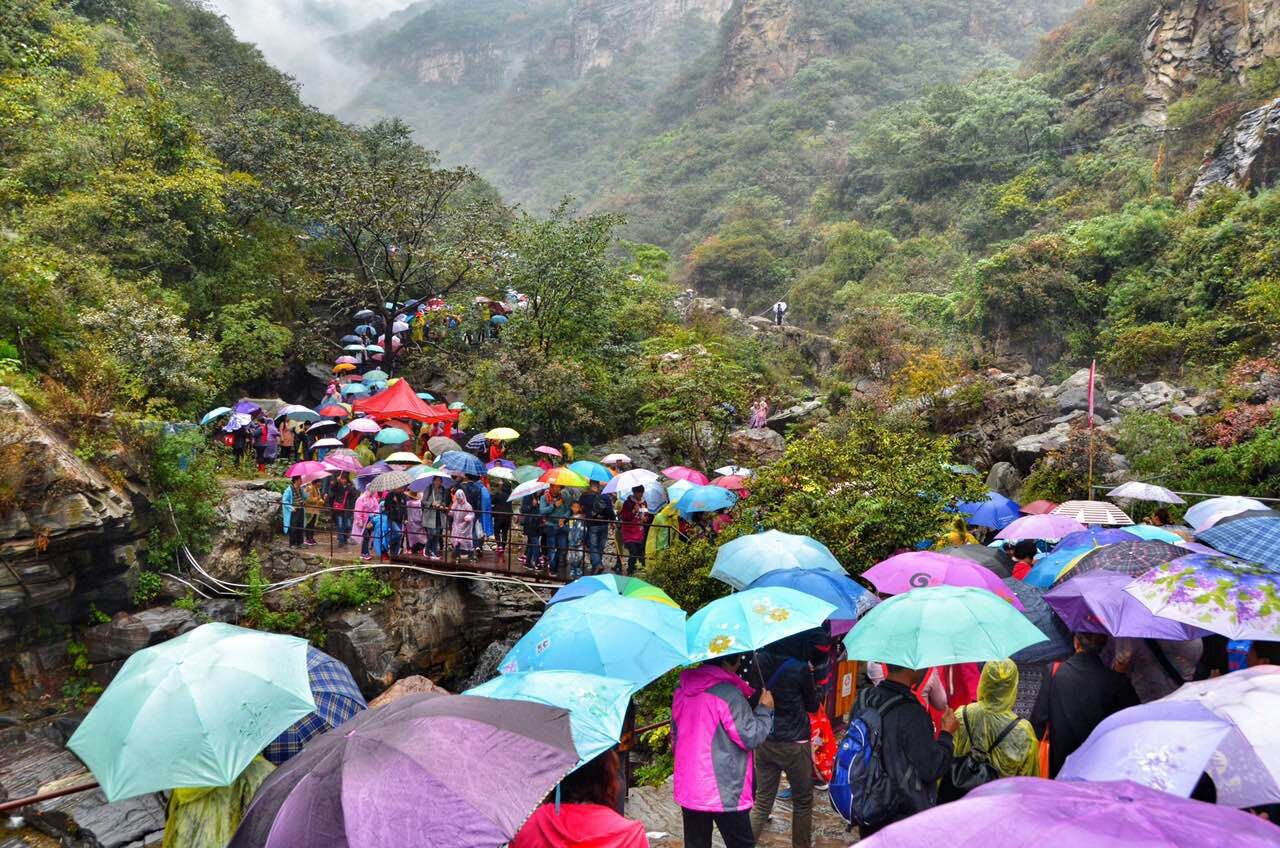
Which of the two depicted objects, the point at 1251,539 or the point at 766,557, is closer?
the point at 1251,539

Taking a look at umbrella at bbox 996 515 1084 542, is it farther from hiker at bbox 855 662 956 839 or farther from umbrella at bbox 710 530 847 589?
hiker at bbox 855 662 956 839

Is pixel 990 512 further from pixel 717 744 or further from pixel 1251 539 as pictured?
pixel 717 744

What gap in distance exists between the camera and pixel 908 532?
9438 millimetres

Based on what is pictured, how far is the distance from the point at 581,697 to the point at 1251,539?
442 cm

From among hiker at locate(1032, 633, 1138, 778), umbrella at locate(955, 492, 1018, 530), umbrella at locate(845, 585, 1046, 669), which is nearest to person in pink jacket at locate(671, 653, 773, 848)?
umbrella at locate(845, 585, 1046, 669)

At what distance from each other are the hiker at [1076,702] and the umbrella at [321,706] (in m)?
4.00

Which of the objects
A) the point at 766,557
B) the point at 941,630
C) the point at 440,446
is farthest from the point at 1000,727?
the point at 440,446

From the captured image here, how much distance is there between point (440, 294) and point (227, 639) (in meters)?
17.4

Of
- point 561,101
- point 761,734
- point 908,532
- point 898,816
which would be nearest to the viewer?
point 898,816

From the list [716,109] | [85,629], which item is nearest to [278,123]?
[85,629]

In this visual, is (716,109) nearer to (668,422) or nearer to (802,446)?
(668,422)

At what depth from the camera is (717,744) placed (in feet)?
13.3

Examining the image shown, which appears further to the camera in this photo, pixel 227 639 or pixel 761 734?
pixel 227 639

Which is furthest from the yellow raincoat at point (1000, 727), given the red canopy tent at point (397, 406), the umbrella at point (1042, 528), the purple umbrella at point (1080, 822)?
the red canopy tent at point (397, 406)
